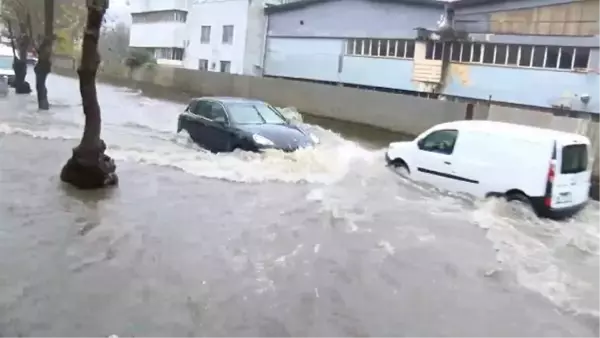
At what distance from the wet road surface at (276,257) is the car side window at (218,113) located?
0.99 metres

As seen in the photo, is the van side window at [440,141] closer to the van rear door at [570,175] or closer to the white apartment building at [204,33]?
the van rear door at [570,175]

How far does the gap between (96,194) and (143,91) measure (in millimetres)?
33503

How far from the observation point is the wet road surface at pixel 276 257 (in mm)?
6016

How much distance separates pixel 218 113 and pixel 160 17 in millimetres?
46503

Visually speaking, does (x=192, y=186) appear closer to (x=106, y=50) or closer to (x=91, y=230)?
(x=91, y=230)

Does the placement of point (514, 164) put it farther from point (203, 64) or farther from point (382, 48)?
point (203, 64)

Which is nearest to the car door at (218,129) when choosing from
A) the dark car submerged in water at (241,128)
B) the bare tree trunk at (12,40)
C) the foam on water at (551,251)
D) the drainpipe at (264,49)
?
the dark car submerged in water at (241,128)

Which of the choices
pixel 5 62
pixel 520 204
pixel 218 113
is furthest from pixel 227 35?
pixel 520 204

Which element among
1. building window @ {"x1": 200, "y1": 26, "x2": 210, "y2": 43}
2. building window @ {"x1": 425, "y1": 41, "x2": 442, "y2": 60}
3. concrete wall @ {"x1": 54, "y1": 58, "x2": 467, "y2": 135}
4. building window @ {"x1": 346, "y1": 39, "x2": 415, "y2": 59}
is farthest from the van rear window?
building window @ {"x1": 200, "y1": 26, "x2": 210, "y2": 43}

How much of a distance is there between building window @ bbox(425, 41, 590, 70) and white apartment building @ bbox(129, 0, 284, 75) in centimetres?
1584

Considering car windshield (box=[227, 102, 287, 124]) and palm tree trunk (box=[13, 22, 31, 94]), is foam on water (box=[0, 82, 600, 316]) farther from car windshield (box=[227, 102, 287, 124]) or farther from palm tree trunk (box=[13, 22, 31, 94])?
palm tree trunk (box=[13, 22, 31, 94])

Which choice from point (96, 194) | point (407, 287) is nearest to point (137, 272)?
point (407, 287)

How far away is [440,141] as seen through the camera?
12180 millimetres

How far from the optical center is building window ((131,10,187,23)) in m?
55.3
